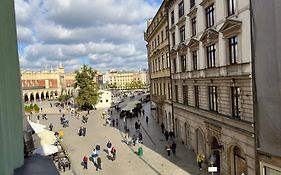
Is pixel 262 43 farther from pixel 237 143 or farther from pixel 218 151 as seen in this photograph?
pixel 218 151

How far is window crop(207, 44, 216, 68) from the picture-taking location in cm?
1980

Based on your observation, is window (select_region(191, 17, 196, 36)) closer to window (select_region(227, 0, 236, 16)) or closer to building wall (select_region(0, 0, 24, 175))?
window (select_region(227, 0, 236, 16))

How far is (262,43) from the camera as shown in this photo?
1285 centimetres

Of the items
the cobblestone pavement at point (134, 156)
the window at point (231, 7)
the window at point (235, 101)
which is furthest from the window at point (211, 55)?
the cobblestone pavement at point (134, 156)

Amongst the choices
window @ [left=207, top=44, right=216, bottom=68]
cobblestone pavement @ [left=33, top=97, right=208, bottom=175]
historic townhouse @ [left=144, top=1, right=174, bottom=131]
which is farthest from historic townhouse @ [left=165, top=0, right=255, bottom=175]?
historic townhouse @ [left=144, top=1, right=174, bottom=131]

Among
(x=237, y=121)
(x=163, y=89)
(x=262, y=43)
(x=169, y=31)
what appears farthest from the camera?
(x=163, y=89)

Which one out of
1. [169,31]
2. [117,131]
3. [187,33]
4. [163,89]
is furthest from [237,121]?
[117,131]

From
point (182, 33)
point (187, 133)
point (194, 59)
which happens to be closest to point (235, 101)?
point (194, 59)

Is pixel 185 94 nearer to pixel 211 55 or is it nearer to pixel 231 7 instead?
pixel 211 55

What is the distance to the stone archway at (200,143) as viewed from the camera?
22.7 metres

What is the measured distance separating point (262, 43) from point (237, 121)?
4931 mm

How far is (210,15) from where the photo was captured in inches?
799

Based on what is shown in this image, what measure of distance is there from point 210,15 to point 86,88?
165ft

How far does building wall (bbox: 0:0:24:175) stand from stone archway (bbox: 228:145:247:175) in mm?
14709
